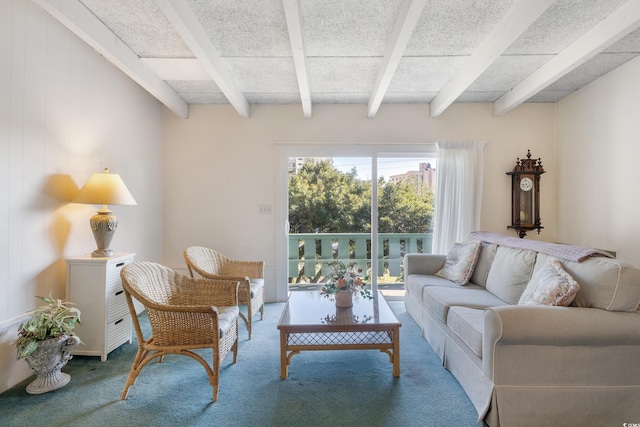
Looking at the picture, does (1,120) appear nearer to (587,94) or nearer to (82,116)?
(82,116)

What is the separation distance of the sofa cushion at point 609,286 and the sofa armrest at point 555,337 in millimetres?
73

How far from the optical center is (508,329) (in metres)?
1.59

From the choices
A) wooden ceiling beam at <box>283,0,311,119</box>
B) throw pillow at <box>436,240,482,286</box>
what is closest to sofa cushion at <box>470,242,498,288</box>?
throw pillow at <box>436,240,482,286</box>

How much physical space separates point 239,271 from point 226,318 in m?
1.25

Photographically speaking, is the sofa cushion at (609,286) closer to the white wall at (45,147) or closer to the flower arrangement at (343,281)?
the flower arrangement at (343,281)

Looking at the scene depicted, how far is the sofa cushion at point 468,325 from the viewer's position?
72.1 inches

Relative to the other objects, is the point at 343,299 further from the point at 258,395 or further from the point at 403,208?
the point at 403,208

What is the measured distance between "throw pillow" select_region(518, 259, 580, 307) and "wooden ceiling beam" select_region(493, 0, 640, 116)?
1660 millimetres

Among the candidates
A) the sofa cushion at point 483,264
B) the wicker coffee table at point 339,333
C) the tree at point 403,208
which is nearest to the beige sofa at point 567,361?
the wicker coffee table at point 339,333

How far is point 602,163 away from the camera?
316cm

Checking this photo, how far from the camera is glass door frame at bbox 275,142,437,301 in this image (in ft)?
13.1

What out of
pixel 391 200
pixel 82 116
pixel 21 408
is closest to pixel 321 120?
pixel 391 200

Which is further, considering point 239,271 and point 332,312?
point 239,271

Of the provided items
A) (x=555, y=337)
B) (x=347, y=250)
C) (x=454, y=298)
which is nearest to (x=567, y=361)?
(x=555, y=337)
